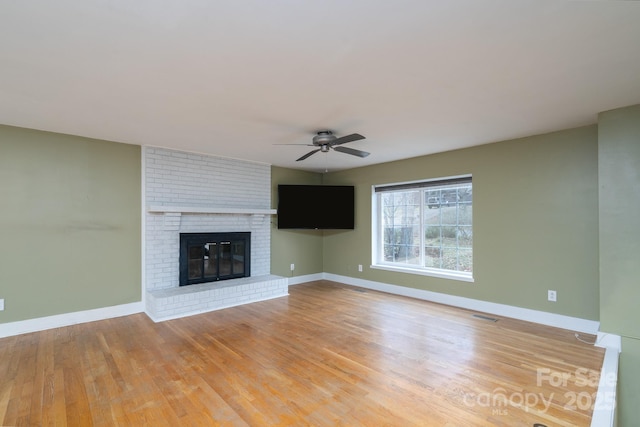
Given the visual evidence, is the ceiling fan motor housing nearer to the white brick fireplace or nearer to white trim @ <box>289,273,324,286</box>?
the white brick fireplace

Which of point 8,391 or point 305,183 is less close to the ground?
point 305,183

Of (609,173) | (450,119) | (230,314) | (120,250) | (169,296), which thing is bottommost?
(230,314)

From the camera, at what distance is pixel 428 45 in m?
1.83

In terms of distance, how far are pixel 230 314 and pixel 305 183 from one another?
125 inches

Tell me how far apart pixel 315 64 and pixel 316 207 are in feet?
12.6

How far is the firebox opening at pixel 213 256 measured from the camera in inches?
179

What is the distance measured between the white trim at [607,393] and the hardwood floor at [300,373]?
0.05m

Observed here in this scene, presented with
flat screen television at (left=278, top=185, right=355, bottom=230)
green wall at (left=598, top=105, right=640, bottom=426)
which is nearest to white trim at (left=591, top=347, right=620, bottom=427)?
green wall at (left=598, top=105, right=640, bottom=426)

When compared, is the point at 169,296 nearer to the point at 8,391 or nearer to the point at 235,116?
the point at 8,391

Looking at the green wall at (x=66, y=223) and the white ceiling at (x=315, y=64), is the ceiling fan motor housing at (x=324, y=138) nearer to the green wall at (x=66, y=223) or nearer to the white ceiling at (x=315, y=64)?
the white ceiling at (x=315, y=64)

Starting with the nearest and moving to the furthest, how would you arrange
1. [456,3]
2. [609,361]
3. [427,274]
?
[456,3]
[609,361]
[427,274]

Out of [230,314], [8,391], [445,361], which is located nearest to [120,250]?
[230,314]

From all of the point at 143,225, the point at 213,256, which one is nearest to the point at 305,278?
the point at 213,256

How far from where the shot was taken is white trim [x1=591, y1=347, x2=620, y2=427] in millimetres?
1880
